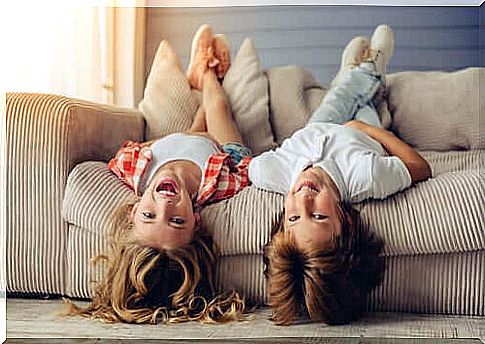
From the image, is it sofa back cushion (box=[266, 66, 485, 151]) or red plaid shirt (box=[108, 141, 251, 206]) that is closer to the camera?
red plaid shirt (box=[108, 141, 251, 206])

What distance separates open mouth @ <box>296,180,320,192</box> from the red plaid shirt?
0.14 meters

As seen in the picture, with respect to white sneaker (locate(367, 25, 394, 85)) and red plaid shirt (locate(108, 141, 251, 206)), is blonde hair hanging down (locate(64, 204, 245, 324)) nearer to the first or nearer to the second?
red plaid shirt (locate(108, 141, 251, 206))

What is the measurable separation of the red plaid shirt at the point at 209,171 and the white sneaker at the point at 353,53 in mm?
332

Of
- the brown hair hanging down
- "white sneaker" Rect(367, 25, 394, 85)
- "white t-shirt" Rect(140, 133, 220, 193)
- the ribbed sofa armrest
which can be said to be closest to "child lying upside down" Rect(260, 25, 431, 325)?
the brown hair hanging down

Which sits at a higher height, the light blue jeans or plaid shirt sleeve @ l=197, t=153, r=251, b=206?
the light blue jeans

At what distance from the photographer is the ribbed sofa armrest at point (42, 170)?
7.06 feet

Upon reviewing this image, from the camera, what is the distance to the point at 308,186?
6.68 feet

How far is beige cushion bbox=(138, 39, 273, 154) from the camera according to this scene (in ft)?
7.44

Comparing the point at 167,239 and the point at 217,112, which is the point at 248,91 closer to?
the point at 217,112

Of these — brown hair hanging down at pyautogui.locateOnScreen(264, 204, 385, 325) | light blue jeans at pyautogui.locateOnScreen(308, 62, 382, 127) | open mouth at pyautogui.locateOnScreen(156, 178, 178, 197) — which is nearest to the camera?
brown hair hanging down at pyautogui.locateOnScreen(264, 204, 385, 325)

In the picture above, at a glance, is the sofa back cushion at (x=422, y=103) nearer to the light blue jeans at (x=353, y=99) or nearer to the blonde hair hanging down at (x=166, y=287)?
the light blue jeans at (x=353, y=99)

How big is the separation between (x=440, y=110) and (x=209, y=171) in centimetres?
62

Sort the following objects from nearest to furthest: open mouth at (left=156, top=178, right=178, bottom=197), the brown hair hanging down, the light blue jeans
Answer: the brown hair hanging down
open mouth at (left=156, top=178, right=178, bottom=197)
the light blue jeans

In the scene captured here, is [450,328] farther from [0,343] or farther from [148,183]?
[0,343]
